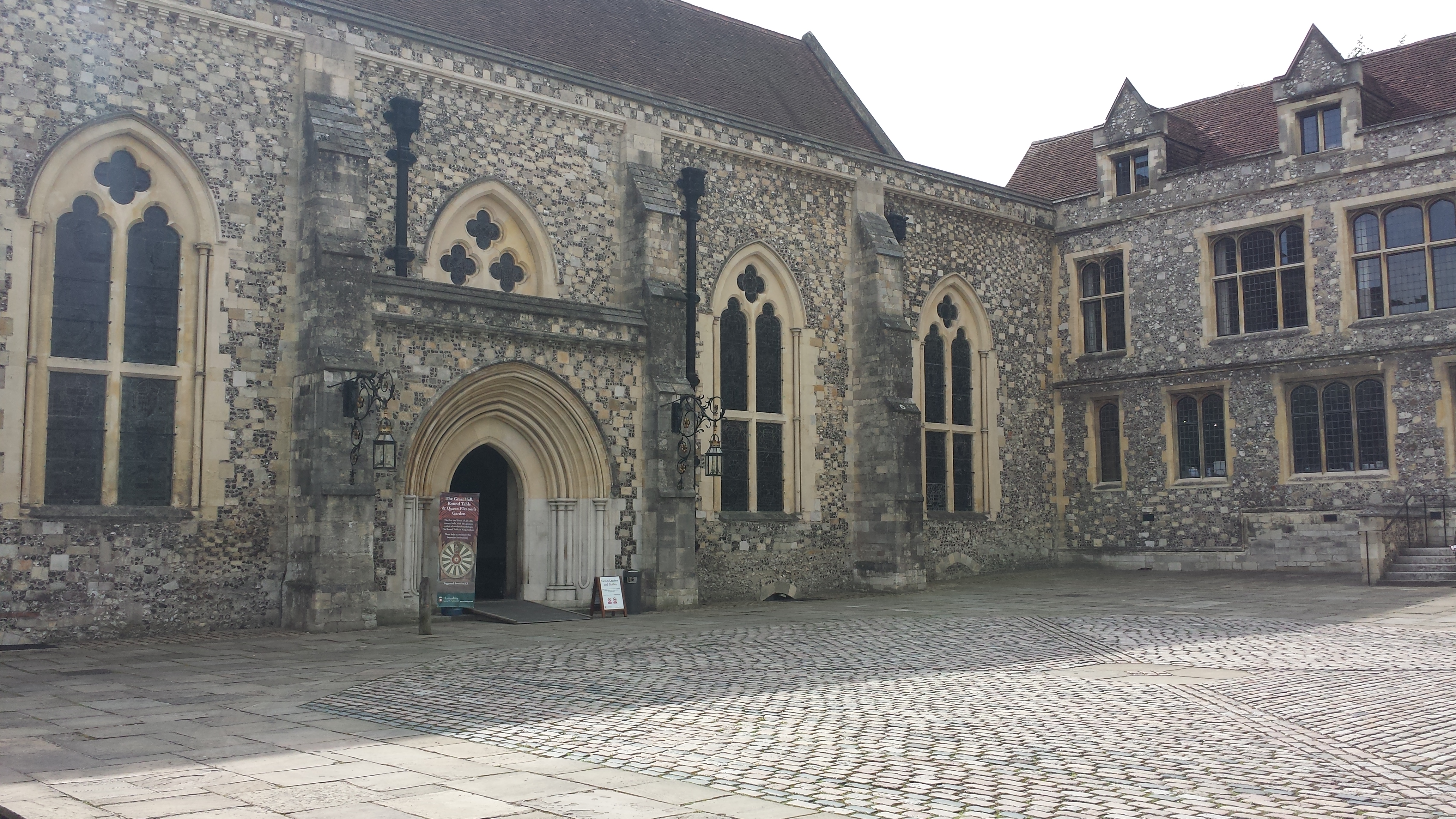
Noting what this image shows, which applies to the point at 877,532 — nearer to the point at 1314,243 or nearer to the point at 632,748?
the point at 1314,243

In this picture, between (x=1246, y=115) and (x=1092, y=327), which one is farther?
(x=1092, y=327)

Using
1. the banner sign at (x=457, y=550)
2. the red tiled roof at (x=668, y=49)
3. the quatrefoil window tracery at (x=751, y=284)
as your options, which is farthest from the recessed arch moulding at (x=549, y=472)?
the red tiled roof at (x=668, y=49)

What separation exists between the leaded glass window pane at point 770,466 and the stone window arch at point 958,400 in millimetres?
4029

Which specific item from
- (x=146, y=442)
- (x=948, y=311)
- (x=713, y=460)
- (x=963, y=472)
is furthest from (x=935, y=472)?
(x=146, y=442)

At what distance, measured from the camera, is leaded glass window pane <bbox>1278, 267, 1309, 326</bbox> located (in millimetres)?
24969

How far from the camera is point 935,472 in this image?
25.9m

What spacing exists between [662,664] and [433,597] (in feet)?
19.7

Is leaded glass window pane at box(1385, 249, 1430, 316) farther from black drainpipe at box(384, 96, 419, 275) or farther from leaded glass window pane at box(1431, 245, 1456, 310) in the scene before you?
black drainpipe at box(384, 96, 419, 275)

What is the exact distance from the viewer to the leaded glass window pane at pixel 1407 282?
2333 centimetres

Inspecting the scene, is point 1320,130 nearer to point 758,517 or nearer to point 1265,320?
point 1265,320

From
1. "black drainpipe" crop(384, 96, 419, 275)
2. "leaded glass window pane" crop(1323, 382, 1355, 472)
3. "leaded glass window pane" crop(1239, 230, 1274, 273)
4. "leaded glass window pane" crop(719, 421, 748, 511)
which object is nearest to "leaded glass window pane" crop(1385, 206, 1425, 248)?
"leaded glass window pane" crop(1239, 230, 1274, 273)

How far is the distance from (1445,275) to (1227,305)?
425 cm

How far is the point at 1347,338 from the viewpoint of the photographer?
2402 cm

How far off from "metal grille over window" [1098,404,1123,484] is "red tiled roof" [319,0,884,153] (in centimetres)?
833
